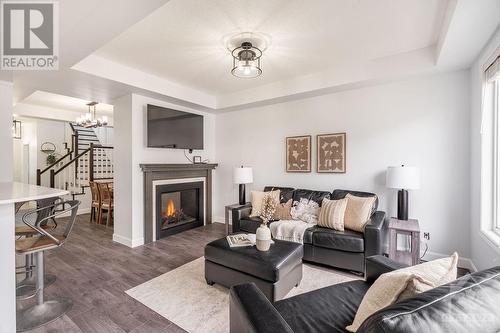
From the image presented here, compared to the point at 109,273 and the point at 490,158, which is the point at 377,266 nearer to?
the point at 490,158

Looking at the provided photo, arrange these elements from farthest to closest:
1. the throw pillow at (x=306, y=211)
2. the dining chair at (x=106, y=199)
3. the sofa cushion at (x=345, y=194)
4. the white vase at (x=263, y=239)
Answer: the dining chair at (x=106, y=199), the throw pillow at (x=306, y=211), the sofa cushion at (x=345, y=194), the white vase at (x=263, y=239)

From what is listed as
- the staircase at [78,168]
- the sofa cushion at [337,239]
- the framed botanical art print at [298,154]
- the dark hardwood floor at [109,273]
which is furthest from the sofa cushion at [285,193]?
the staircase at [78,168]

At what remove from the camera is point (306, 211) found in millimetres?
3562

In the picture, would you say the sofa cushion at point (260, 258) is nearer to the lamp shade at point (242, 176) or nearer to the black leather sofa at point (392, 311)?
the black leather sofa at point (392, 311)

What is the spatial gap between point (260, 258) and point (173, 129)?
3013mm

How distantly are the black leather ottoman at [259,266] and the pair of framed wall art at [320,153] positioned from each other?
72.2 inches

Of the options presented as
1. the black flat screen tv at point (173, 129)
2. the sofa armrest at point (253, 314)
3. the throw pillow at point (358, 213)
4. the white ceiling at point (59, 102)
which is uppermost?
the white ceiling at point (59, 102)

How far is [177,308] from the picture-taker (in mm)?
2158

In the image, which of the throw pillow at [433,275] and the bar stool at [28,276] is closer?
the throw pillow at [433,275]

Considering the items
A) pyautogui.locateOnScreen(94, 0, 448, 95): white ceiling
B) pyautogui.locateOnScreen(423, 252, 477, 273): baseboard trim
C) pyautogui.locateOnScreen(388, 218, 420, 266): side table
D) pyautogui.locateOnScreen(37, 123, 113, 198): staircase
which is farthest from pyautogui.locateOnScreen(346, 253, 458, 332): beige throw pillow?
pyautogui.locateOnScreen(37, 123, 113, 198): staircase

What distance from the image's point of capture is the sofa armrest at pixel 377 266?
1620mm

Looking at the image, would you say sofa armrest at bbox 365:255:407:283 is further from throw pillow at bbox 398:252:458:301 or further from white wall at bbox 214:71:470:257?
white wall at bbox 214:71:470:257

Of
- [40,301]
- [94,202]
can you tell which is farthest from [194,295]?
[94,202]

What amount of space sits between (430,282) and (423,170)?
272cm
